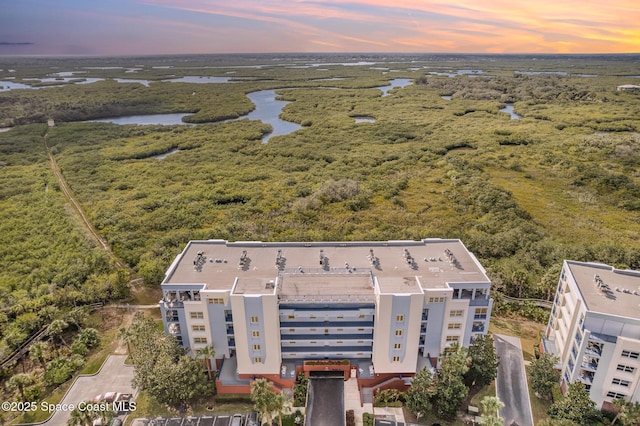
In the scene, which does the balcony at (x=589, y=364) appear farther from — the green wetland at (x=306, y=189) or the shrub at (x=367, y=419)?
the shrub at (x=367, y=419)

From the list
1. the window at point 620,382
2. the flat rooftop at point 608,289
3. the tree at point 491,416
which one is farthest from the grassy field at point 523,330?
the tree at point 491,416

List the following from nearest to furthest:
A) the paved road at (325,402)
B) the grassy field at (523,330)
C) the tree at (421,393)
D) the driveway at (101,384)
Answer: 1. the tree at (421,393)
2. the paved road at (325,402)
3. the driveway at (101,384)
4. the grassy field at (523,330)

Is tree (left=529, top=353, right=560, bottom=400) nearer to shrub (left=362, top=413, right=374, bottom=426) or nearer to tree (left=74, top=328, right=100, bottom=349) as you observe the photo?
shrub (left=362, top=413, right=374, bottom=426)

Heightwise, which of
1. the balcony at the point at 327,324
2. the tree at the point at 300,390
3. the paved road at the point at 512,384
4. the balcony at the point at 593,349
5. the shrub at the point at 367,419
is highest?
the balcony at the point at 593,349

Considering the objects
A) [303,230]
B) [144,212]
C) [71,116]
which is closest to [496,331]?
[303,230]

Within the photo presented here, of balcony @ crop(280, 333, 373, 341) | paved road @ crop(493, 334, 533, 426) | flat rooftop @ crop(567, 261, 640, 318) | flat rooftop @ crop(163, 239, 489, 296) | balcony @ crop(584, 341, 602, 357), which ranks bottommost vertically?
paved road @ crop(493, 334, 533, 426)

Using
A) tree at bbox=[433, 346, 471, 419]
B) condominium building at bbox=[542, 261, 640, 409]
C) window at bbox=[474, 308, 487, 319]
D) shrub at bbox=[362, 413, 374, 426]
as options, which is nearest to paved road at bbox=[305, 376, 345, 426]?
shrub at bbox=[362, 413, 374, 426]
